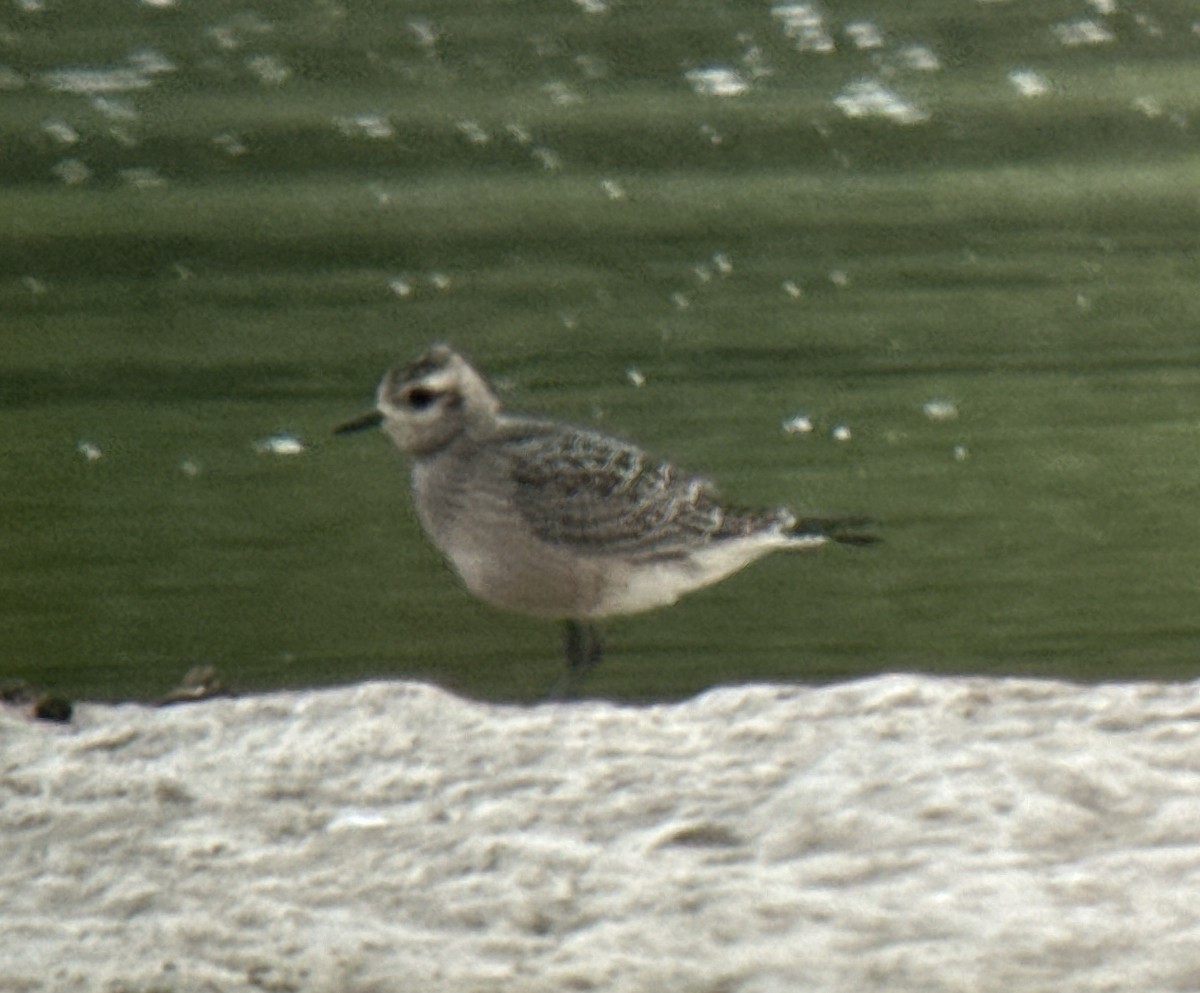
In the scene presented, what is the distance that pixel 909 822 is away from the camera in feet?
4.94

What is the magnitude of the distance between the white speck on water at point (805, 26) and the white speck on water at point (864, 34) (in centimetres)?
2

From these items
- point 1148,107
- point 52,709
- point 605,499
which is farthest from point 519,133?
point 52,709

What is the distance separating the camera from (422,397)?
2025 mm

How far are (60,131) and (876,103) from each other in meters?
0.86

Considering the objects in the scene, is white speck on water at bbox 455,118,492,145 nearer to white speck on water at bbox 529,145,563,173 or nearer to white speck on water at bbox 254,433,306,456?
white speck on water at bbox 529,145,563,173

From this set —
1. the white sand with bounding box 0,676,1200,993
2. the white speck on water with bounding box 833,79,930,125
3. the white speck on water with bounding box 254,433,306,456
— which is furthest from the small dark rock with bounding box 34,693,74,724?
the white speck on water with bounding box 833,79,930,125

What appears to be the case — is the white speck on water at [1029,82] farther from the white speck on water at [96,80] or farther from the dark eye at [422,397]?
the white speck on water at [96,80]

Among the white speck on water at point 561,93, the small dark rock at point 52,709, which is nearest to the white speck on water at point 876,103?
the white speck on water at point 561,93

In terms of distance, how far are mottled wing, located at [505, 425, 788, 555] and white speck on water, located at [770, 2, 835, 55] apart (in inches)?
18.3

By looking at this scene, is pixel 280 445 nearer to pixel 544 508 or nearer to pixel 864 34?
pixel 544 508

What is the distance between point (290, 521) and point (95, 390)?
0.25 metres

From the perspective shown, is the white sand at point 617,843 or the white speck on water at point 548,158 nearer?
the white sand at point 617,843

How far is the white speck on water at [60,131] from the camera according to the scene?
210 centimetres

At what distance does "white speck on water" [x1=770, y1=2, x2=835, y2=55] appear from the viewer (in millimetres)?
2098
